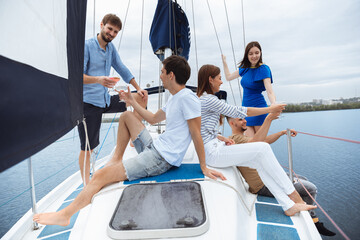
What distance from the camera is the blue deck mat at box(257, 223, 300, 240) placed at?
1043 mm

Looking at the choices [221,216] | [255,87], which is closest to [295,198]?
[221,216]

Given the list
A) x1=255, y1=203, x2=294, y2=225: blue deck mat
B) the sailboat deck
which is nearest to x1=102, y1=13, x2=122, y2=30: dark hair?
the sailboat deck

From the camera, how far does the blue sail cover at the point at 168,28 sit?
2.88 m

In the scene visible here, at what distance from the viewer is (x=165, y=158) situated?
1.25 metres

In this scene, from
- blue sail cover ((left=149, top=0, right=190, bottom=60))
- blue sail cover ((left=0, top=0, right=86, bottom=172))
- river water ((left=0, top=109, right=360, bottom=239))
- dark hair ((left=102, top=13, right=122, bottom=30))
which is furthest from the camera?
river water ((left=0, top=109, right=360, bottom=239))

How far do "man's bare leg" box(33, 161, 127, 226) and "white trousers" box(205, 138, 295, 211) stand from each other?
25.2 inches

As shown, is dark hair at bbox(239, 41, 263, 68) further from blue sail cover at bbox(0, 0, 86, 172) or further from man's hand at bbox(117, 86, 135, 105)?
blue sail cover at bbox(0, 0, 86, 172)

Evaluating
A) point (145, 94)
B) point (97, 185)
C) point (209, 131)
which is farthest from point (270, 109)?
point (97, 185)

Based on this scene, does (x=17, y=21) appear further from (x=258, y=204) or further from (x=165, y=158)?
(x=258, y=204)

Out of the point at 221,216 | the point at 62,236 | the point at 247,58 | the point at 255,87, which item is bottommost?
the point at 62,236

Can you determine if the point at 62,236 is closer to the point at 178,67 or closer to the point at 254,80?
the point at 178,67

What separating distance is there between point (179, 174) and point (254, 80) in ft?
4.26

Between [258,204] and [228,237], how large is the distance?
31.2 inches

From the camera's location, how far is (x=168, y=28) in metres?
2.89
